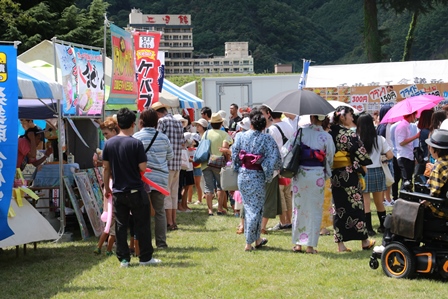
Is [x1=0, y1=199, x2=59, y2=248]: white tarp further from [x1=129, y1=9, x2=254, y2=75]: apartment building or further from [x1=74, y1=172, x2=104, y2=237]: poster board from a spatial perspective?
[x1=129, y1=9, x2=254, y2=75]: apartment building

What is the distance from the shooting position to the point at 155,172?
834 centimetres

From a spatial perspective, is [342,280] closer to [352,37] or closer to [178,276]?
[178,276]

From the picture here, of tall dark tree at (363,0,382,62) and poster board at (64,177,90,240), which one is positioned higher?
tall dark tree at (363,0,382,62)

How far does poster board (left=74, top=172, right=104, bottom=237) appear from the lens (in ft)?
31.4

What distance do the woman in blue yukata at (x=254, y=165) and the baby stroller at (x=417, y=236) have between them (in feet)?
6.23

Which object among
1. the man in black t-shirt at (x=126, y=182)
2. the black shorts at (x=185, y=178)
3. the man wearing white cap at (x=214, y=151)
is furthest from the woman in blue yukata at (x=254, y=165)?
the black shorts at (x=185, y=178)

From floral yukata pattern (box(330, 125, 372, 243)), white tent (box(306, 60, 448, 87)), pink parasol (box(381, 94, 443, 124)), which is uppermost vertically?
white tent (box(306, 60, 448, 87))

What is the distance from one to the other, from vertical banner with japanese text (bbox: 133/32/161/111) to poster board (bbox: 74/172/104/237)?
223 cm

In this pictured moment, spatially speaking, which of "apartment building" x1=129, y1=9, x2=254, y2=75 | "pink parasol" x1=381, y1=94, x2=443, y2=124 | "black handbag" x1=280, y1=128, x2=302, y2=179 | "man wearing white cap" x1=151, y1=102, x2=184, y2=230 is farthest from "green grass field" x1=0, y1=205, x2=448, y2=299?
"apartment building" x1=129, y1=9, x2=254, y2=75

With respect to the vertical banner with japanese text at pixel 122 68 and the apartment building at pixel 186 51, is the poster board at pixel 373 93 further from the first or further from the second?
the apartment building at pixel 186 51

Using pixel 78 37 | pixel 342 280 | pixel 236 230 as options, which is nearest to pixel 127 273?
pixel 342 280

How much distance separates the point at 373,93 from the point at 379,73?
0.63m

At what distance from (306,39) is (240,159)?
8410 cm

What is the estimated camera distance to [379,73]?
18.4 m
